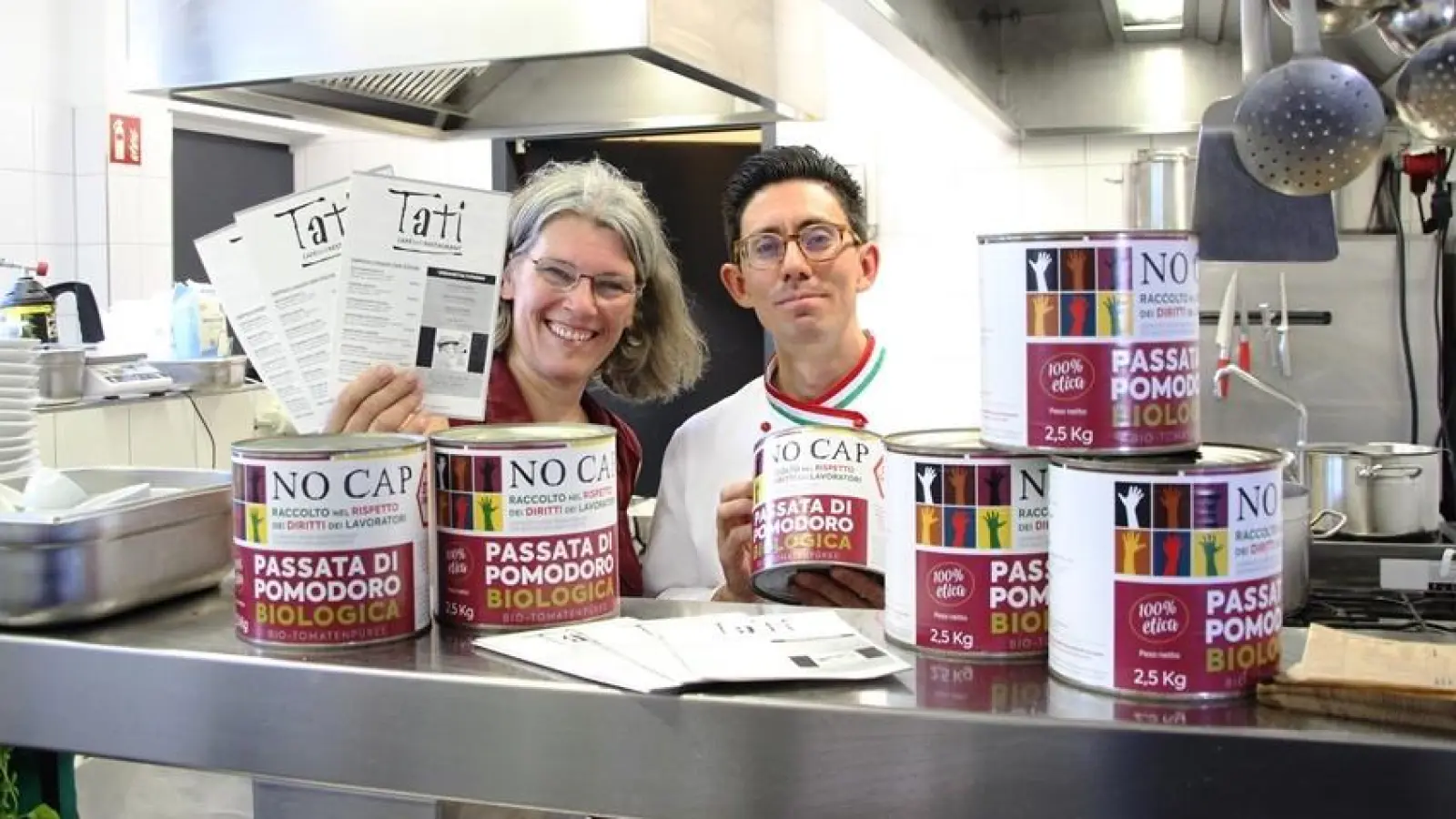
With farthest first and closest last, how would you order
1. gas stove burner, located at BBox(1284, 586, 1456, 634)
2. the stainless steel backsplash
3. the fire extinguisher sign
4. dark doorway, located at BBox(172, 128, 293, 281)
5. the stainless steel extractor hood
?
1. dark doorway, located at BBox(172, 128, 293, 281)
2. the fire extinguisher sign
3. the stainless steel backsplash
4. the stainless steel extractor hood
5. gas stove burner, located at BBox(1284, 586, 1456, 634)

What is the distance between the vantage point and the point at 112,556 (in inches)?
28.4

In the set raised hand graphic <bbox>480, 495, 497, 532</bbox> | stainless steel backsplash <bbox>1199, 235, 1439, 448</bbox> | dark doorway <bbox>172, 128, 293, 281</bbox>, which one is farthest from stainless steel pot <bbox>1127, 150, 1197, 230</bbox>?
dark doorway <bbox>172, 128, 293, 281</bbox>

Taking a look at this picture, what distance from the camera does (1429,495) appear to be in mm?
2068

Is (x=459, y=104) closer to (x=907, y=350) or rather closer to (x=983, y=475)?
(x=983, y=475)

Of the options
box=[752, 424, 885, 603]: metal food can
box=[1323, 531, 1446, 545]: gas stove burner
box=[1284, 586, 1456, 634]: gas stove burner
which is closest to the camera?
box=[752, 424, 885, 603]: metal food can

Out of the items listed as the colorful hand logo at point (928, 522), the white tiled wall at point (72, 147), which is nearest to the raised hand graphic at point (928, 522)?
the colorful hand logo at point (928, 522)

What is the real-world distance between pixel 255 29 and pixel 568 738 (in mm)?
845

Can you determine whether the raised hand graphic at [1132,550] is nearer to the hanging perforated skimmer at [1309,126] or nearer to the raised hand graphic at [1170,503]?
the raised hand graphic at [1170,503]

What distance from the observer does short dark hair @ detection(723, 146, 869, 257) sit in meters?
1.57

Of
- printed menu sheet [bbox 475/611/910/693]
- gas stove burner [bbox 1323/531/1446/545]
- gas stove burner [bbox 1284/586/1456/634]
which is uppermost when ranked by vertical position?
printed menu sheet [bbox 475/611/910/693]

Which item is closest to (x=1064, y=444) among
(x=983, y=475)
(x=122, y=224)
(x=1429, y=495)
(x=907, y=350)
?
(x=983, y=475)

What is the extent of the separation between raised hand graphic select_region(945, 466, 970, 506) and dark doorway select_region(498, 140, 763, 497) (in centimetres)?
304

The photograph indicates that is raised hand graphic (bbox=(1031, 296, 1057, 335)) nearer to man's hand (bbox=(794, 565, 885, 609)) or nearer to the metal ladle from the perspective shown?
man's hand (bbox=(794, 565, 885, 609))

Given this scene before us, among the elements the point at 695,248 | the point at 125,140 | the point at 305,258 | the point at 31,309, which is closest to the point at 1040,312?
the point at 305,258
